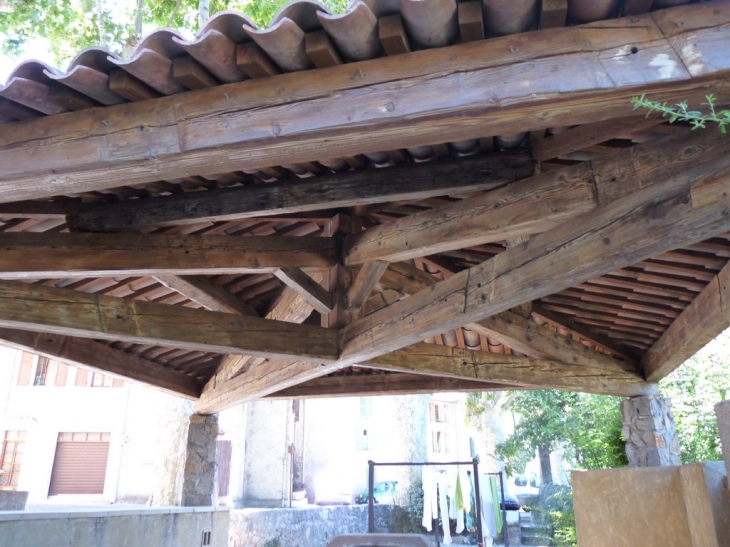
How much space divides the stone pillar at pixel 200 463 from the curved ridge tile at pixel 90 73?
5.15 m

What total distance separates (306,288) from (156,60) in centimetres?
205

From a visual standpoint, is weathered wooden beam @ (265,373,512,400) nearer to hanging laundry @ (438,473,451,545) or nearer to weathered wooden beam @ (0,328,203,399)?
weathered wooden beam @ (0,328,203,399)

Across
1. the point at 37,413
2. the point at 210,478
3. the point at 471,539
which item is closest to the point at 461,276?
the point at 210,478

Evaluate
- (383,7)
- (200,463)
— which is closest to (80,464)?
(200,463)

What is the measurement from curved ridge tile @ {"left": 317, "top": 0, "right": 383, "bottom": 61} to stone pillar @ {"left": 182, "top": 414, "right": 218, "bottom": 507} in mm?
5541

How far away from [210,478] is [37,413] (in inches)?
456

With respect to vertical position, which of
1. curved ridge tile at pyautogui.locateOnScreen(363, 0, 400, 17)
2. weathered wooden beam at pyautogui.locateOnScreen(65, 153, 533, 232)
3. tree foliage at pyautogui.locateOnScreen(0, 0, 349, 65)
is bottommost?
curved ridge tile at pyautogui.locateOnScreen(363, 0, 400, 17)

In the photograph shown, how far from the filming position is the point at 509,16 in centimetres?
179

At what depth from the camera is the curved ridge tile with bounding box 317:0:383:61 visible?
176 centimetres

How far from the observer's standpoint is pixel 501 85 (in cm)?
181

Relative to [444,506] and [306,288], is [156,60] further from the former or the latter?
[444,506]

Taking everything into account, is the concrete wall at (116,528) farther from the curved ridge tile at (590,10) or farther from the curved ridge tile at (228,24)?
the curved ridge tile at (590,10)

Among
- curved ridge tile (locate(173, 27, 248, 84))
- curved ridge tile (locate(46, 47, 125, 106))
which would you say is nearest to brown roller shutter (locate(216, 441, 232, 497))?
curved ridge tile (locate(46, 47, 125, 106))

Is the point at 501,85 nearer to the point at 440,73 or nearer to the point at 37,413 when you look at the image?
the point at 440,73
